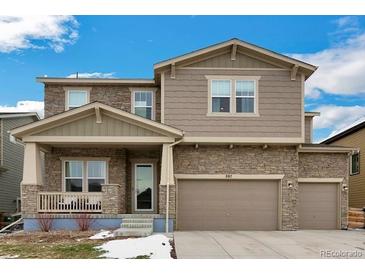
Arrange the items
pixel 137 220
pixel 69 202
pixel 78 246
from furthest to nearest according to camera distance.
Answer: pixel 69 202 < pixel 137 220 < pixel 78 246

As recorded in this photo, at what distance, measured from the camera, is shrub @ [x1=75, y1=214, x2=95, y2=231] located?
14.3 m

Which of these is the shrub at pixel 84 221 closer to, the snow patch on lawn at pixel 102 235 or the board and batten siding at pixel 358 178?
the snow patch on lawn at pixel 102 235

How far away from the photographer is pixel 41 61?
21.6 metres

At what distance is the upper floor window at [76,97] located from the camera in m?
18.1

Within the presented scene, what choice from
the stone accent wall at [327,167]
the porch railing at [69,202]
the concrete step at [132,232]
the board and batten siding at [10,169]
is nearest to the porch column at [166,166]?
the concrete step at [132,232]

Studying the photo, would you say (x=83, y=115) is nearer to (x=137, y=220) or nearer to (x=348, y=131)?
(x=137, y=220)

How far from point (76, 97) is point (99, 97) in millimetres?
1024

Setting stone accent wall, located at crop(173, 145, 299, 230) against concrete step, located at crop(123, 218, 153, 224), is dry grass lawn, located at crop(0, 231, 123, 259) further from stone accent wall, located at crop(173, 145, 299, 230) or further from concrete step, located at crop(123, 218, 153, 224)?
stone accent wall, located at crop(173, 145, 299, 230)

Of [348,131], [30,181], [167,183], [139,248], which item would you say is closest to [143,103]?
[167,183]

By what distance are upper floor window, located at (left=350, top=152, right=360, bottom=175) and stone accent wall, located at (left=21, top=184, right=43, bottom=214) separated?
54.0 feet

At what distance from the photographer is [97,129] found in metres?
14.8

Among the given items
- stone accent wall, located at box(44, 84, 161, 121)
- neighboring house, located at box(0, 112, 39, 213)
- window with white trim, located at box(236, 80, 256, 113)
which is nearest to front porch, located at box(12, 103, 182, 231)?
stone accent wall, located at box(44, 84, 161, 121)

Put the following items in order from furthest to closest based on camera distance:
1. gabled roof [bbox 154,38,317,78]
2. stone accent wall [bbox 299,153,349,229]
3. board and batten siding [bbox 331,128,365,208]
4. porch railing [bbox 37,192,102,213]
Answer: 1. board and batten siding [bbox 331,128,365,208]
2. stone accent wall [bbox 299,153,349,229]
3. gabled roof [bbox 154,38,317,78]
4. porch railing [bbox 37,192,102,213]

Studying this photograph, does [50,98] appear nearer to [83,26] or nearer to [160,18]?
[83,26]
